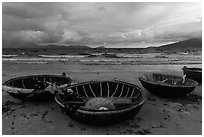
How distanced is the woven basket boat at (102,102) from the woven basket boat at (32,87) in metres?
0.72

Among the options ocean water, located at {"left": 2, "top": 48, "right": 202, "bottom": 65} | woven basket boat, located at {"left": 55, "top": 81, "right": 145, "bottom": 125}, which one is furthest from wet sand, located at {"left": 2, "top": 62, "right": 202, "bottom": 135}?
ocean water, located at {"left": 2, "top": 48, "right": 202, "bottom": 65}

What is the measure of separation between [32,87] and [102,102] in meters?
4.02

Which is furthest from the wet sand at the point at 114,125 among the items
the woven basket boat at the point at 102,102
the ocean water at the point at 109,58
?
the ocean water at the point at 109,58

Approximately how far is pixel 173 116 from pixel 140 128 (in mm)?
1421

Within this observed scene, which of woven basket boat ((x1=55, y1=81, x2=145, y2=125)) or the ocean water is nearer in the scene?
woven basket boat ((x1=55, y1=81, x2=145, y2=125))

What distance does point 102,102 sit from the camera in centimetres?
531

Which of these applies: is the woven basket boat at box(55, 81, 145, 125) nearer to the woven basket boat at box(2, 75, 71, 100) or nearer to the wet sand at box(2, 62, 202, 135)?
the wet sand at box(2, 62, 202, 135)

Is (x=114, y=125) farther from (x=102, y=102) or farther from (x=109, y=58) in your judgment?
(x=109, y=58)

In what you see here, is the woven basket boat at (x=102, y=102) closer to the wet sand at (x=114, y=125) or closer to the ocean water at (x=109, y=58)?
the wet sand at (x=114, y=125)

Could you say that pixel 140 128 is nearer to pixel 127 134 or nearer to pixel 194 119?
pixel 127 134

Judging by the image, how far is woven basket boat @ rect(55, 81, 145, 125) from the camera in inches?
171

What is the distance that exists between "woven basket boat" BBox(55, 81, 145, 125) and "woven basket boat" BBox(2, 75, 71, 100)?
0.72 meters

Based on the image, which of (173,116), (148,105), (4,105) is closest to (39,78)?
(4,105)

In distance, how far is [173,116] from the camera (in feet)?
18.7
